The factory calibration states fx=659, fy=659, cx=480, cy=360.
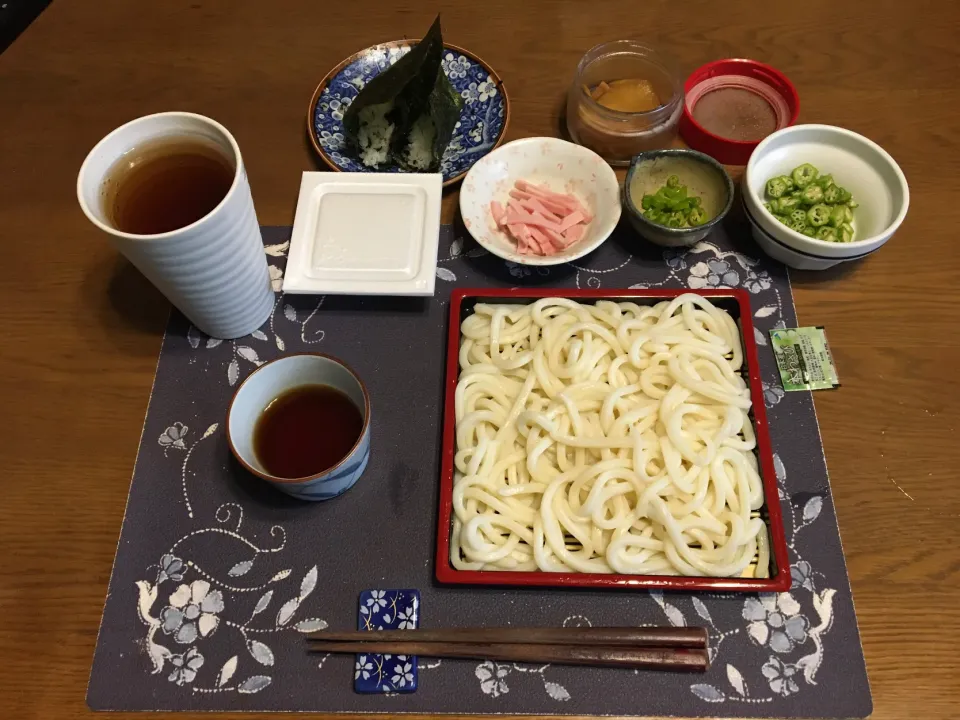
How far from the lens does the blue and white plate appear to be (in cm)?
173

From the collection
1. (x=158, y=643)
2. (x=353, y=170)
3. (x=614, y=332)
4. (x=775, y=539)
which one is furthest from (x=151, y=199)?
(x=775, y=539)

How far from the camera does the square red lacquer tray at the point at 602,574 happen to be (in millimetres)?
1184

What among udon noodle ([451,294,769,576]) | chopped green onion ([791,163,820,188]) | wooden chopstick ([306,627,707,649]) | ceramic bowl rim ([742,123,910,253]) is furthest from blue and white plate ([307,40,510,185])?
wooden chopstick ([306,627,707,649])

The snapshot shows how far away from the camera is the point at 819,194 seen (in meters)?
1.56

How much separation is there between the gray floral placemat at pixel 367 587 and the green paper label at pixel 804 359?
4 cm

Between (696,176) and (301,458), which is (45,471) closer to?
(301,458)

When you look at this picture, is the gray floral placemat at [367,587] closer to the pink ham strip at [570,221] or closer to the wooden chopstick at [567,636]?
the wooden chopstick at [567,636]

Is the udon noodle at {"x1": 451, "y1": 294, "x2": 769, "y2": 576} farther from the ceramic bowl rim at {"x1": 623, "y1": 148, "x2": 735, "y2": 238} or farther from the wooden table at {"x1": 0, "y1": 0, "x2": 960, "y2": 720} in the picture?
the wooden table at {"x1": 0, "y1": 0, "x2": 960, "y2": 720}

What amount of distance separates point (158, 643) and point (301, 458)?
0.42 metres

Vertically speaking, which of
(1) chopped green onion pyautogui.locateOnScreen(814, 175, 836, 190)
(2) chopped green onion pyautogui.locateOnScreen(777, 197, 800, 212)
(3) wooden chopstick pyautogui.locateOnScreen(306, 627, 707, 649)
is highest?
(1) chopped green onion pyautogui.locateOnScreen(814, 175, 836, 190)

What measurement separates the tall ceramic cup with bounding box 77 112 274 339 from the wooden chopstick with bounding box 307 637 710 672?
2.44 ft

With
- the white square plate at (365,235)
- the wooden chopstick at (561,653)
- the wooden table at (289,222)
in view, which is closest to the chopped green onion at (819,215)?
the wooden table at (289,222)

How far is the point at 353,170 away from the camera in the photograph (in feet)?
5.63

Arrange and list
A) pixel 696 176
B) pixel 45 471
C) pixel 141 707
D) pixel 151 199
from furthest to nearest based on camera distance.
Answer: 1. pixel 696 176
2. pixel 45 471
3. pixel 151 199
4. pixel 141 707
